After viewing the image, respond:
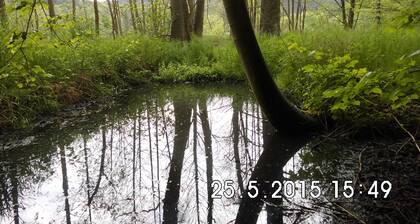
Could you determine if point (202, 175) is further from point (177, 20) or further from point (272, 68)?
point (177, 20)

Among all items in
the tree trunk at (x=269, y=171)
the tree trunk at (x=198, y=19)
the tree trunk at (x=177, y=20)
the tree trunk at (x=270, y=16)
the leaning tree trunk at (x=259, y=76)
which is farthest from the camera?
the tree trunk at (x=198, y=19)

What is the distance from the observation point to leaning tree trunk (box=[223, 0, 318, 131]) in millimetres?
2910

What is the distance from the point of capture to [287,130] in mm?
3855

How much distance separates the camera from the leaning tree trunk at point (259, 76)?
291cm

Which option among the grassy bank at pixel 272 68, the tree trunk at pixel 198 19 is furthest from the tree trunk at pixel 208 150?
the tree trunk at pixel 198 19

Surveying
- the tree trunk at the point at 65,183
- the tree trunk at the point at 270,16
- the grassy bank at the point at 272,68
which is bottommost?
the tree trunk at the point at 65,183

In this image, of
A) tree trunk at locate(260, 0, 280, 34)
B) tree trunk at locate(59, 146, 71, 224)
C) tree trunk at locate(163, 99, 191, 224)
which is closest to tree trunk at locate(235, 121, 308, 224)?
tree trunk at locate(163, 99, 191, 224)

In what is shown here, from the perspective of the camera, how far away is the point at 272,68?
21.9 ft

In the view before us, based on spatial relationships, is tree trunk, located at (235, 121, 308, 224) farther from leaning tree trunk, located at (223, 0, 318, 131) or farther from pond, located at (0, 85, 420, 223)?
leaning tree trunk, located at (223, 0, 318, 131)

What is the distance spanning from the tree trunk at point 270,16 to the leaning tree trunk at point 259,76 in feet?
17.4

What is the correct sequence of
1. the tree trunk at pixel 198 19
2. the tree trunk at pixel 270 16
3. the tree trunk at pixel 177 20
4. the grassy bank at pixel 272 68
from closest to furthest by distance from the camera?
the grassy bank at pixel 272 68, the tree trunk at pixel 270 16, the tree trunk at pixel 177 20, the tree trunk at pixel 198 19

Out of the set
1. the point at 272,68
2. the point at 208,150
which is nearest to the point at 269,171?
the point at 208,150

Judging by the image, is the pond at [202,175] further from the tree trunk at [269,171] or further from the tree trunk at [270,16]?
the tree trunk at [270,16]

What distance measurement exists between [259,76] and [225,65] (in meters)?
4.85
